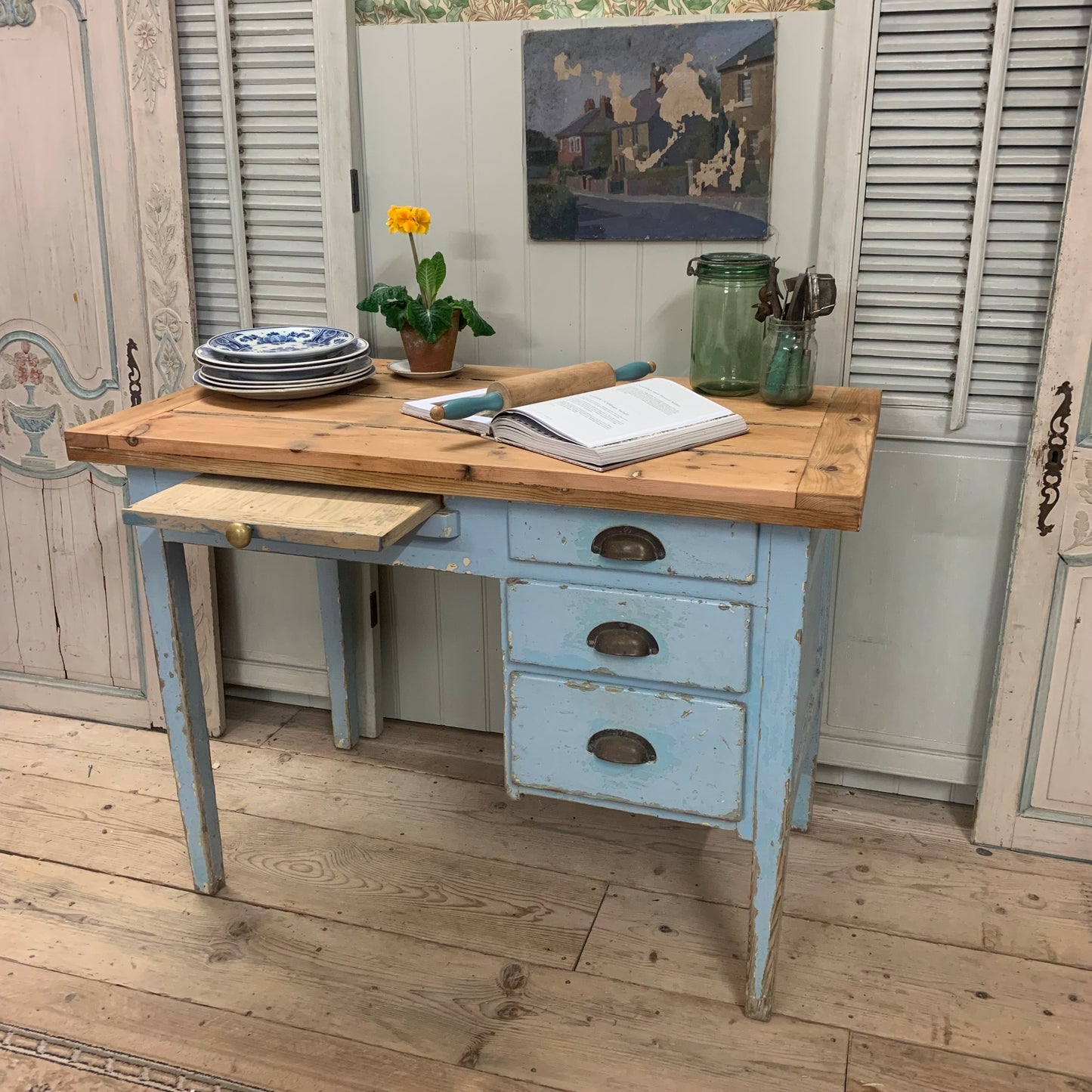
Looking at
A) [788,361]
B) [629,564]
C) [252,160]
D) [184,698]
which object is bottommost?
[184,698]

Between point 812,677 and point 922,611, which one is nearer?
point 812,677

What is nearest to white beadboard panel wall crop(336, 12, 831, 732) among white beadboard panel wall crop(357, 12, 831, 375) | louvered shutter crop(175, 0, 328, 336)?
white beadboard panel wall crop(357, 12, 831, 375)

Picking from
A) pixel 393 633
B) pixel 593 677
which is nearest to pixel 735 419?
pixel 593 677

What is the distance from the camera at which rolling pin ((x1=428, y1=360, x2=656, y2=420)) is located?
5.67 ft

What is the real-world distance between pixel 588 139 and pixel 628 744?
118 centimetres

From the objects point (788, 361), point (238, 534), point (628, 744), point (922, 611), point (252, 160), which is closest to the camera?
point (238, 534)

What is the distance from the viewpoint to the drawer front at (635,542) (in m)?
1.57

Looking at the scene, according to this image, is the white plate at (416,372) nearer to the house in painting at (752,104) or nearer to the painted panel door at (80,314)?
the painted panel door at (80,314)

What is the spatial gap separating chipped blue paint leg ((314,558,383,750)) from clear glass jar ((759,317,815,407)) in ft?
3.49

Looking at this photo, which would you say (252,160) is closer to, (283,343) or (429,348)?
(283,343)

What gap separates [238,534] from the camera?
5.19 ft

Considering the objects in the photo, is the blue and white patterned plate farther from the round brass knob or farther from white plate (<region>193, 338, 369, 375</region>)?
the round brass knob

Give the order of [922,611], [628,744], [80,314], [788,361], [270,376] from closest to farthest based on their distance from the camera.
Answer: [628,744], [788,361], [270,376], [922,611], [80,314]

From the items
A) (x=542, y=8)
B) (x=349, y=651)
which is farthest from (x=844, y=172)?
(x=349, y=651)
